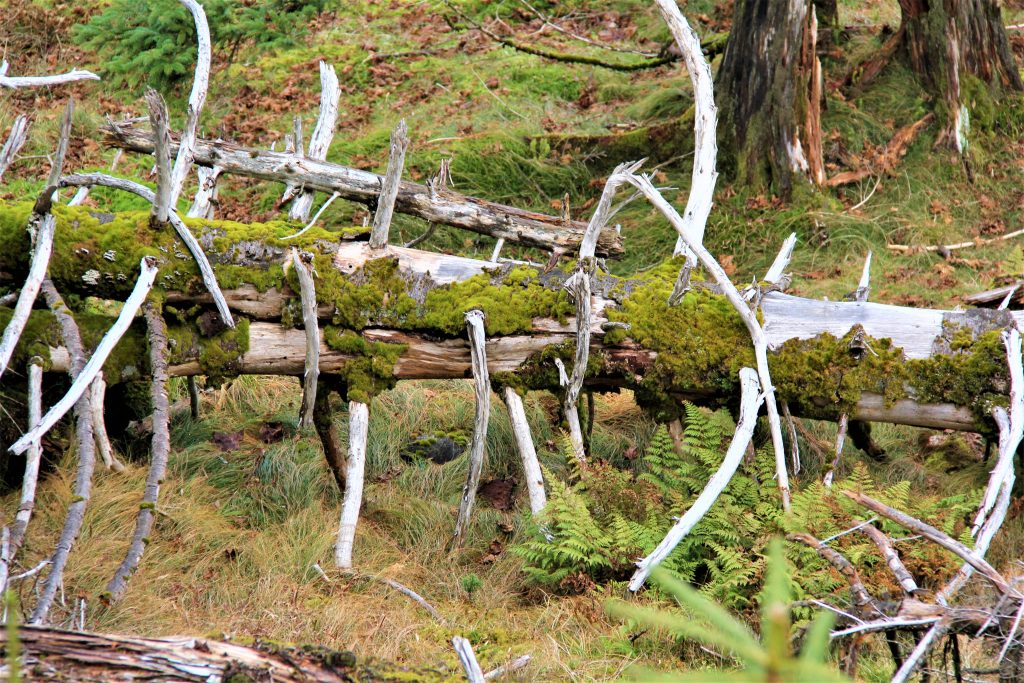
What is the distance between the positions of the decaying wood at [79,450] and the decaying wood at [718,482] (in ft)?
8.05

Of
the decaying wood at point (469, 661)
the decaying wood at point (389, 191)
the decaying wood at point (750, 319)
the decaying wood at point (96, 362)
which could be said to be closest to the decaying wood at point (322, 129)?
the decaying wood at point (389, 191)

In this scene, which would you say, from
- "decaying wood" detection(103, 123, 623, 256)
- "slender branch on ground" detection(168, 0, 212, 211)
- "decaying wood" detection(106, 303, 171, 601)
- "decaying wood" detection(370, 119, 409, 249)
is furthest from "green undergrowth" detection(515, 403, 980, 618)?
"slender branch on ground" detection(168, 0, 212, 211)

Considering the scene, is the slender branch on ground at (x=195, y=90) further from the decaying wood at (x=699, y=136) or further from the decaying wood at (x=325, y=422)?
the decaying wood at (x=699, y=136)

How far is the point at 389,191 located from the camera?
191 inches

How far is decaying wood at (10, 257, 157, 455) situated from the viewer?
12.1 ft

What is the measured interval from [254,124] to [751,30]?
6.09 m

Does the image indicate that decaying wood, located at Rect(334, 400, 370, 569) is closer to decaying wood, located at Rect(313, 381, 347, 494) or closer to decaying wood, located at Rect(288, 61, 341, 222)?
decaying wood, located at Rect(313, 381, 347, 494)

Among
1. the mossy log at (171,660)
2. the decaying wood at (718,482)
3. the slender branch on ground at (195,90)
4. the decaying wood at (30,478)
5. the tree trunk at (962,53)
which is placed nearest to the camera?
the mossy log at (171,660)

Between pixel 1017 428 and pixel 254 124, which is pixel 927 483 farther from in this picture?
pixel 254 124

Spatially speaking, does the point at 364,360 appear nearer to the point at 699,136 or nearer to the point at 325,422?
the point at 325,422

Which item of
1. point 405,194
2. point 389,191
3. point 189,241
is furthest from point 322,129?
point 189,241

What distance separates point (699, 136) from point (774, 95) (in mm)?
3049

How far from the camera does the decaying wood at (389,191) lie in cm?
467

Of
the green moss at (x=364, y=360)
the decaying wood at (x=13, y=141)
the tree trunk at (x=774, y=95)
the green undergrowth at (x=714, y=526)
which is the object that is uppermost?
the tree trunk at (x=774, y=95)
